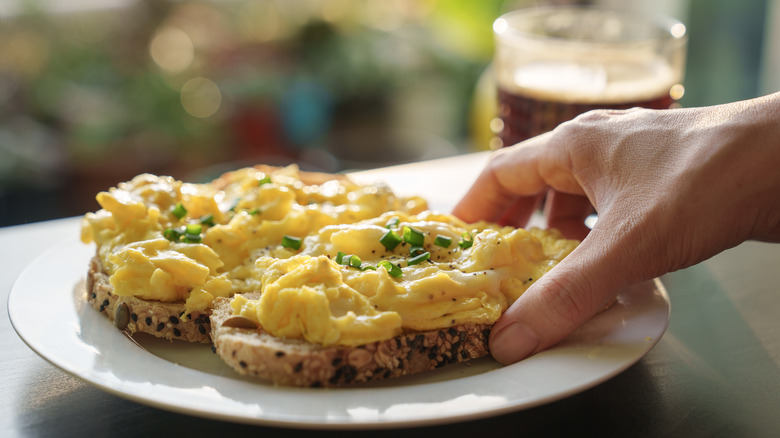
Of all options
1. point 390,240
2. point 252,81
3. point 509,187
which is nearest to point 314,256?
point 390,240

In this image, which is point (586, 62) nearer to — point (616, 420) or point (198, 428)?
point (616, 420)

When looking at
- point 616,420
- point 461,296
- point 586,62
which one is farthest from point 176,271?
point 586,62

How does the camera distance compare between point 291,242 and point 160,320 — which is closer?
point 160,320

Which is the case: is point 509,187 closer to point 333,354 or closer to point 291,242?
point 291,242

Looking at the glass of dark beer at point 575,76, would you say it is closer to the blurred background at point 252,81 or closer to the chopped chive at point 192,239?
the chopped chive at point 192,239

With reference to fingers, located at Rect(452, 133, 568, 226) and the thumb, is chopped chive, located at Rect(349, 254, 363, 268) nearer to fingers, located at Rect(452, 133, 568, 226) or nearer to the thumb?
the thumb

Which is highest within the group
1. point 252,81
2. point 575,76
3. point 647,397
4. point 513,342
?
point 575,76

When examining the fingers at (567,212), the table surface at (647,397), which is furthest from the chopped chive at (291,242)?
the fingers at (567,212)

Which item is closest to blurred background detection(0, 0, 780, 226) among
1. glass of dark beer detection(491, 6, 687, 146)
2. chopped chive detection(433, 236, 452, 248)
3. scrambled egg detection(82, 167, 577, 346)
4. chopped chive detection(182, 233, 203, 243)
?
glass of dark beer detection(491, 6, 687, 146)
